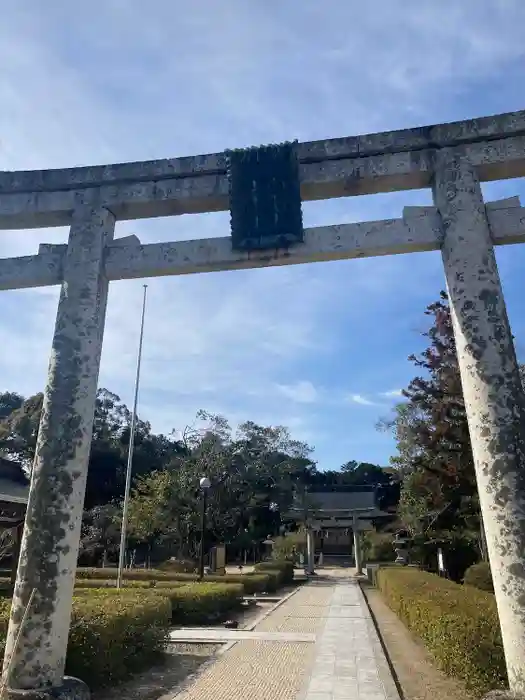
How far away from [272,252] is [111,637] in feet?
16.6

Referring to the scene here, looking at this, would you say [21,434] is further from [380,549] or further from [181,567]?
[380,549]

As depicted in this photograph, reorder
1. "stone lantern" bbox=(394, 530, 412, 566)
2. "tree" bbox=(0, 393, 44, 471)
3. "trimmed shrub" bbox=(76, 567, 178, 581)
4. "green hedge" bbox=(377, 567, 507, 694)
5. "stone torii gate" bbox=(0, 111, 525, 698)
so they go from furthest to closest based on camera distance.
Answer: "tree" bbox=(0, 393, 44, 471) → "stone lantern" bbox=(394, 530, 412, 566) → "trimmed shrub" bbox=(76, 567, 178, 581) → "green hedge" bbox=(377, 567, 507, 694) → "stone torii gate" bbox=(0, 111, 525, 698)

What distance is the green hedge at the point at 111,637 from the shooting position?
634 centimetres

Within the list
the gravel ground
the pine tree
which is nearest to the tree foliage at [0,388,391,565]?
the pine tree

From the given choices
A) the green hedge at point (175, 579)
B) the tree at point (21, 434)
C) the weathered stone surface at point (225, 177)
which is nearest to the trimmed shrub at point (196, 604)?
the green hedge at point (175, 579)

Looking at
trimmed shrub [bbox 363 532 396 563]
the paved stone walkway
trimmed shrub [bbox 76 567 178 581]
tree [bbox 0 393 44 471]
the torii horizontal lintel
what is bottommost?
the paved stone walkway

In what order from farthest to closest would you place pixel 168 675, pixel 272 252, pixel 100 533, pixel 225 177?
pixel 100 533 → pixel 168 675 → pixel 225 177 → pixel 272 252

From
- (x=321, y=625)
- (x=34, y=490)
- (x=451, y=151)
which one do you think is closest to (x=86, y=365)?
(x=34, y=490)

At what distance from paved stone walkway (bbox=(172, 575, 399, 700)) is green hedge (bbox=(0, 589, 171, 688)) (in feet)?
3.08

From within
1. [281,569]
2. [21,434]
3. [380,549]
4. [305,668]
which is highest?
[21,434]

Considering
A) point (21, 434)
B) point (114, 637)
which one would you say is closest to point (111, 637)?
point (114, 637)

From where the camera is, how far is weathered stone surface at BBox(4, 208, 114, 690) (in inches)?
200

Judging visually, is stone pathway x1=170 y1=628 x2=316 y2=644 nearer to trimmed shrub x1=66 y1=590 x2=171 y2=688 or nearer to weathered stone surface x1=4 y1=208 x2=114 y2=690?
trimmed shrub x1=66 y1=590 x2=171 y2=688

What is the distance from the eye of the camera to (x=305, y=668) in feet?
26.3
